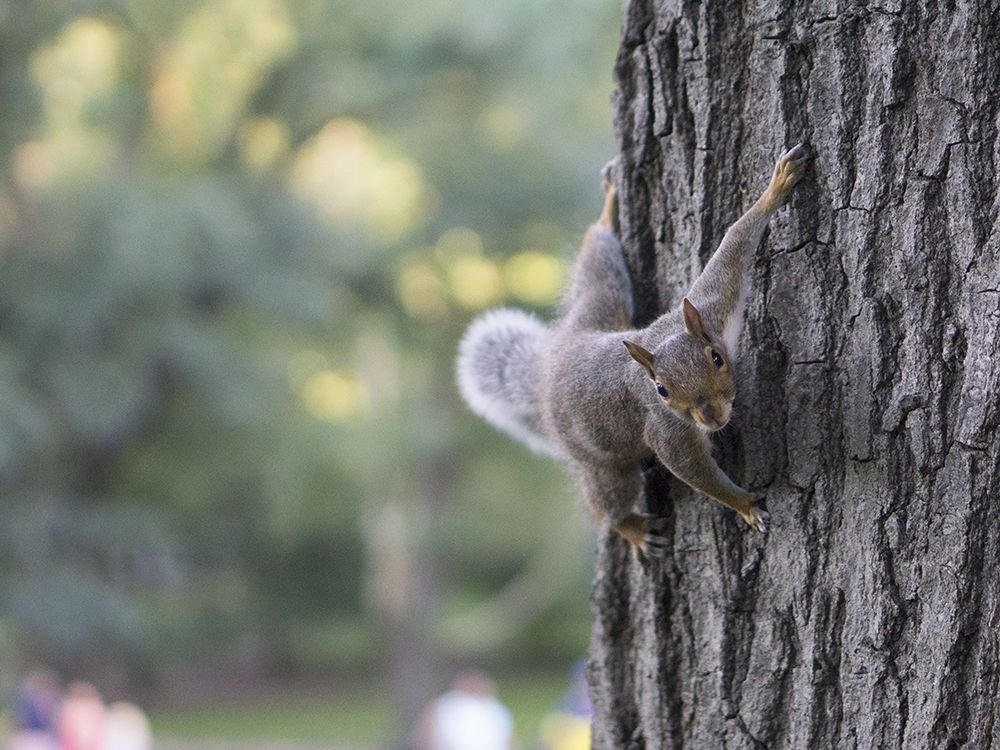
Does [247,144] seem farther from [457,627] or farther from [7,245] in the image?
[457,627]

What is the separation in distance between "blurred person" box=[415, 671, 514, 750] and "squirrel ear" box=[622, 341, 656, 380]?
5.62 metres

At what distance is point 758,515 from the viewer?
1390 mm

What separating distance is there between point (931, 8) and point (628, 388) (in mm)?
544

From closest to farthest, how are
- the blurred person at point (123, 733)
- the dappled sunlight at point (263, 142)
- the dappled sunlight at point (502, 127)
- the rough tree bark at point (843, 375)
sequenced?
the rough tree bark at point (843, 375)
the blurred person at point (123, 733)
the dappled sunlight at point (263, 142)
the dappled sunlight at point (502, 127)

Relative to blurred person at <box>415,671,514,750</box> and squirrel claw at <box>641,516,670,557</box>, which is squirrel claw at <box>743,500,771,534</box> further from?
blurred person at <box>415,671,514,750</box>

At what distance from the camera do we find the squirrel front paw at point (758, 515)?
1.39 metres

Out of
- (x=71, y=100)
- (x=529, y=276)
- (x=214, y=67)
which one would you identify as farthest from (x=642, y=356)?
(x=529, y=276)

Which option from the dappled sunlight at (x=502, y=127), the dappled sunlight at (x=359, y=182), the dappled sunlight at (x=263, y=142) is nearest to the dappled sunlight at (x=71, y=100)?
the dappled sunlight at (x=263, y=142)

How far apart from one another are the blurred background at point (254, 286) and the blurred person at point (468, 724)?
257 cm

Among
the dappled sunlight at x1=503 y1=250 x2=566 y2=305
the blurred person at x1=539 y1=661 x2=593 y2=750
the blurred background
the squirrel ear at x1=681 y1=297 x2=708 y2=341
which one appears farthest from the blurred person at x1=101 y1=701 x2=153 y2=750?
the squirrel ear at x1=681 y1=297 x2=708 y2=341

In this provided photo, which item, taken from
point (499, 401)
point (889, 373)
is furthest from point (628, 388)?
point (499, 401)

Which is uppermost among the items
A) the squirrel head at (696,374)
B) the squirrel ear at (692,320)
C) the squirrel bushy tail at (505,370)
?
the squirrel bushy tail at (505,370)

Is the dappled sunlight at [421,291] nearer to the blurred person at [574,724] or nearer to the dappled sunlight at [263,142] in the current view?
the dappled sunlight at [263,142]

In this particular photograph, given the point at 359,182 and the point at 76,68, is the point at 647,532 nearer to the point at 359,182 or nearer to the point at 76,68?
the point at 76,68
